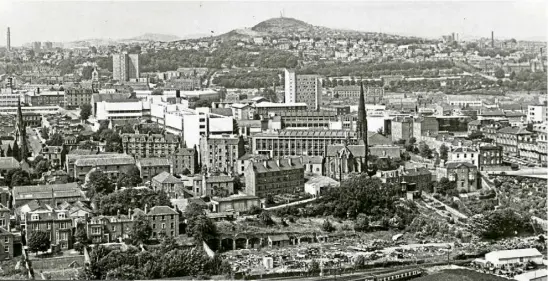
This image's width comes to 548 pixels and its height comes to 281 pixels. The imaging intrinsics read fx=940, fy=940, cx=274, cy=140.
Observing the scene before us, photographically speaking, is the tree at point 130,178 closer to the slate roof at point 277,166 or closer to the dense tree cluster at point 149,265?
the slate roof at point 277,166

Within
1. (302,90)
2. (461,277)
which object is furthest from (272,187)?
(302,90)

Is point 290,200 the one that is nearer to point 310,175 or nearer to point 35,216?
point 310,175

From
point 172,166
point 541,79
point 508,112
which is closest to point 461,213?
point 172,166

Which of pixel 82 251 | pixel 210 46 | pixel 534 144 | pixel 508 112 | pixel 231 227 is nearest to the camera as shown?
pixel 82 251

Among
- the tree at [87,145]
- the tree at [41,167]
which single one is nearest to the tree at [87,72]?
the tree at [87,145]

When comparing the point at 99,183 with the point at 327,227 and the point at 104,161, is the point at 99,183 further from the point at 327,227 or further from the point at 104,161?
the point at 327,227

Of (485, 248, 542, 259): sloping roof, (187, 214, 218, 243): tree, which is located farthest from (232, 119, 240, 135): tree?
(485, 248, 542, 259): sloping roof

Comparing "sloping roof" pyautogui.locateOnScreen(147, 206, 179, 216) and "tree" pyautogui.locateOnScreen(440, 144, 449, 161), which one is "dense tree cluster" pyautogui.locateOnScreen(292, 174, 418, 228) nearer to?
"sloping roof" pyautogui.locateOnScreen(147, 206, 179, 216)
